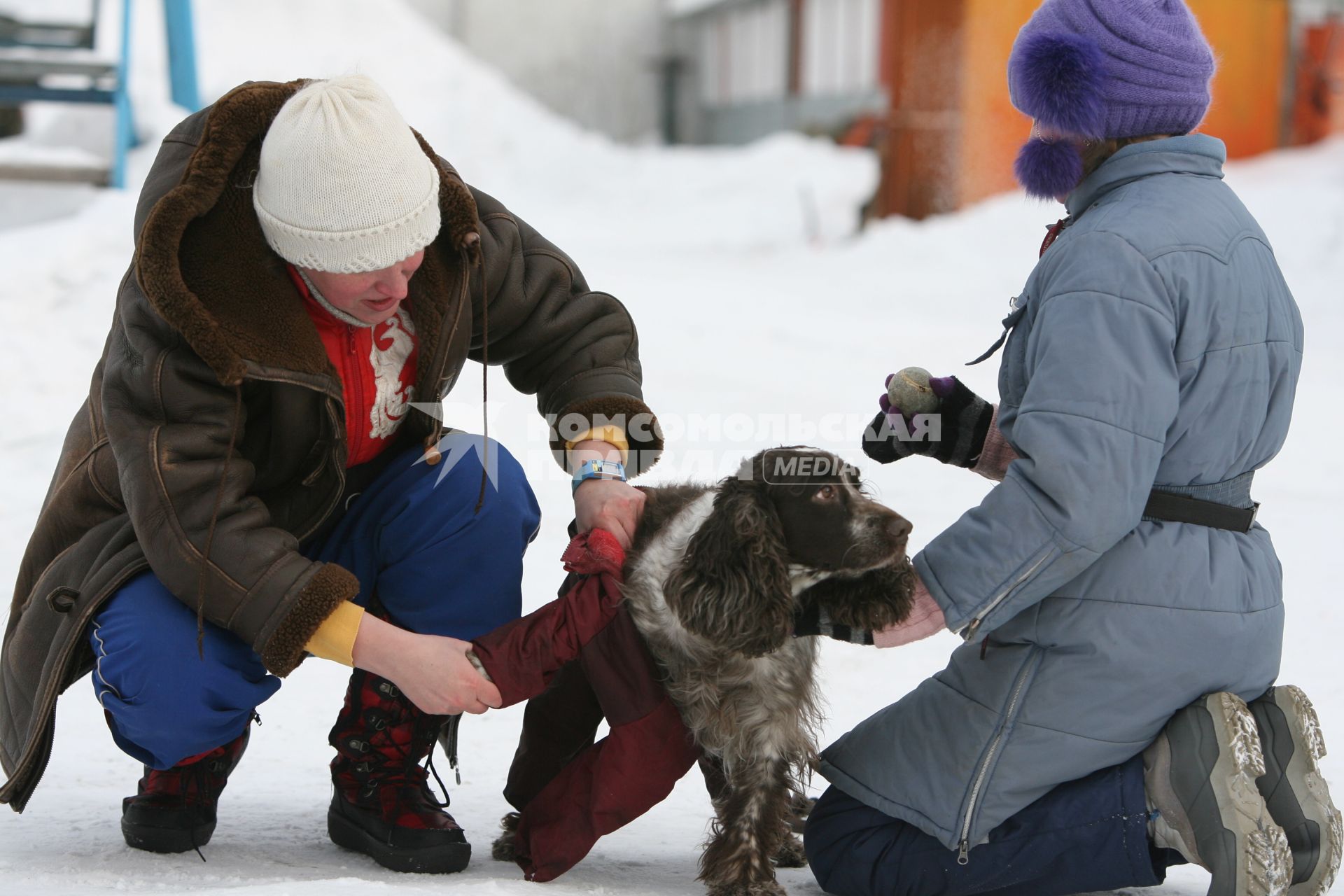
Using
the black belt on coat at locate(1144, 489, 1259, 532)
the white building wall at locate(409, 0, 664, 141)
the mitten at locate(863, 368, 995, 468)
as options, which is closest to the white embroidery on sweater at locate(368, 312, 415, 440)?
the mitten at locate(863, 368, 995, 468)

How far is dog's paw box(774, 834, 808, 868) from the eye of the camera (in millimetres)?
2684

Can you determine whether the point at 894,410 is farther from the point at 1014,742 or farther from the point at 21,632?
the point at 21,632

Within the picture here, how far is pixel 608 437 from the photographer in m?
2.60

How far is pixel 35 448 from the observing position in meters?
5.05

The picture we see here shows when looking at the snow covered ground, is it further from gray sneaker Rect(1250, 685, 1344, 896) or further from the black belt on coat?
the black belt on coat

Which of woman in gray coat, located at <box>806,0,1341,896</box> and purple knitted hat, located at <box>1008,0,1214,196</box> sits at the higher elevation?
purple knitted hat, located at <box>1008,0,1214,196</box>

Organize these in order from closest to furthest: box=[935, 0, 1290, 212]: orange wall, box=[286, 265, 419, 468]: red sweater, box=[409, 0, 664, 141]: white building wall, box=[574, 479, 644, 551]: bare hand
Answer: box=[286, 265, 419, 468]: red sweater < box=[574, 479, 644, 551]: bare hand < box=[935, 0, 1290, 212]: orange wall < box=[409, 0, 664, 141]: white building wall

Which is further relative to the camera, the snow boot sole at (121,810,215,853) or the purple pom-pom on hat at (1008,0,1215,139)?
the snow boot sole at (121,810,215,853)

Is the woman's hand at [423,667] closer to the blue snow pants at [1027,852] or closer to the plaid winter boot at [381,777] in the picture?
the plaid winter boot at [381,777]

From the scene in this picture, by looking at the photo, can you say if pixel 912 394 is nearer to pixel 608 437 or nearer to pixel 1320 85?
pixel 608 437

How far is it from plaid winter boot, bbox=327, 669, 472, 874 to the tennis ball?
3.51 ft

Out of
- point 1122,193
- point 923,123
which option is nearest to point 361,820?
point 1122,193

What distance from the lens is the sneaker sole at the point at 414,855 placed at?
→ 236 cm

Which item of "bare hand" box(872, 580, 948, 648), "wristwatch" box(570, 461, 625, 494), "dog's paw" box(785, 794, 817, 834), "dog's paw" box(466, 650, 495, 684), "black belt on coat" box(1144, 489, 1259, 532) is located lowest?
"dog's paw" box(785, 794, 817, 834)
